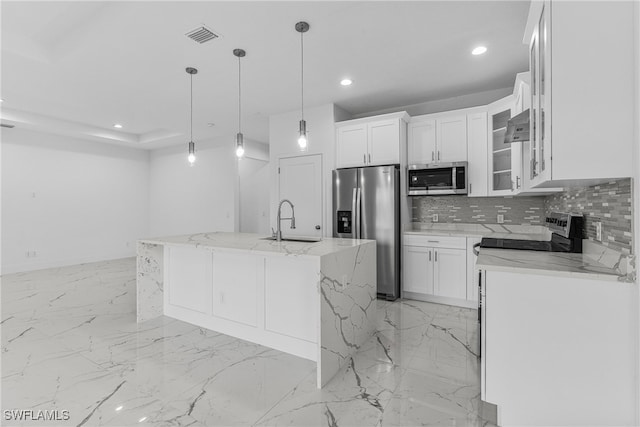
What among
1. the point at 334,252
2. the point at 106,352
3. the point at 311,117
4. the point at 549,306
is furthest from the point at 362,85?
the point at 106,352

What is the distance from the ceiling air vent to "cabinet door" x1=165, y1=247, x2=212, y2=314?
1950mm

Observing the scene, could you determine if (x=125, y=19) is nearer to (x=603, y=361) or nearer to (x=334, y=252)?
(x=334, y=252)

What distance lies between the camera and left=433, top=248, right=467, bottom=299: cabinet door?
11.7 ft

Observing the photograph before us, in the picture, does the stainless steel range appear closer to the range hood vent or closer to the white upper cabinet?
the range hood vent

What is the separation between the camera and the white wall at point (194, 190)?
258 inches

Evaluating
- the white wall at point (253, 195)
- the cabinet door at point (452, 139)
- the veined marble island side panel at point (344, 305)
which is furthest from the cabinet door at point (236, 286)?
the white wall at point (253, 195)

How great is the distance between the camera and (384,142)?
4.05 metres

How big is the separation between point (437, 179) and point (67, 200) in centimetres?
707

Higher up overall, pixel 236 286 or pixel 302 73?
pixel 302 73

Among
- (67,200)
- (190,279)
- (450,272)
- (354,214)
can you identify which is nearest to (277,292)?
(190,279)

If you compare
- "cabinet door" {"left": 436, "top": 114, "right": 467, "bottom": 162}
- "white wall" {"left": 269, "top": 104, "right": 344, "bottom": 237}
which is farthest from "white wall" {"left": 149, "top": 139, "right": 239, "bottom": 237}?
"cabinet door" {"left": 436, "top": 114, "right": 467, "bottom": 162}

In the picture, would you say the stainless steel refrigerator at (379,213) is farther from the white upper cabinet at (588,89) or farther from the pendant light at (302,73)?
the white upper cabinet at (588,89)

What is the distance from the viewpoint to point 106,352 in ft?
8.14

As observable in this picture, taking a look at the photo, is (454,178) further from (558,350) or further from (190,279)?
(190,279)
